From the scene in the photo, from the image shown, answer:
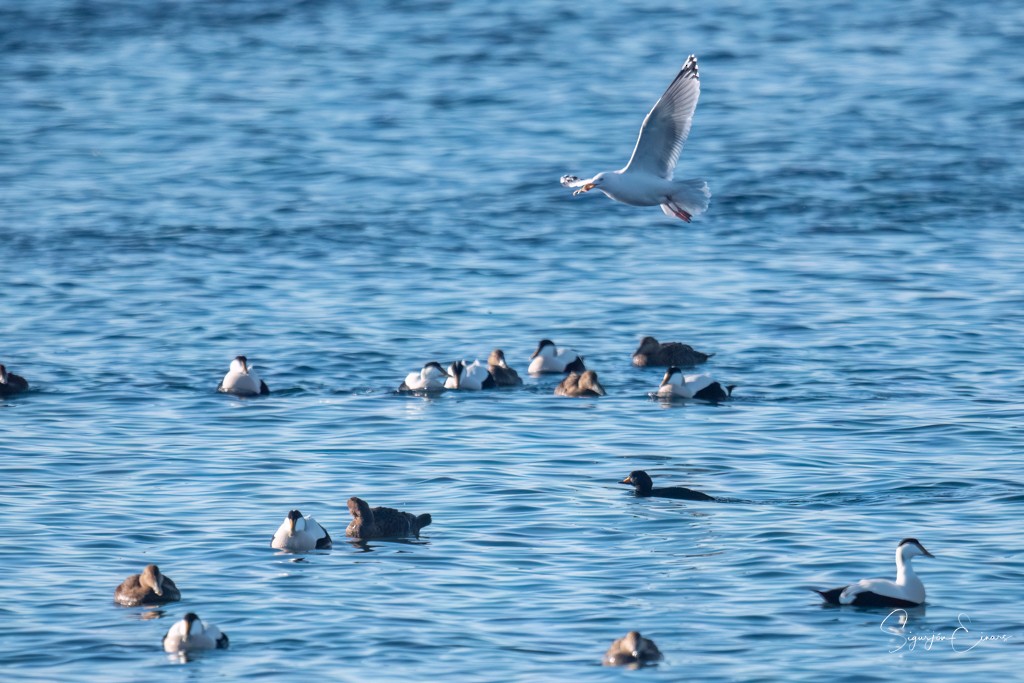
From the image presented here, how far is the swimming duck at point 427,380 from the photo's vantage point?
2420cm

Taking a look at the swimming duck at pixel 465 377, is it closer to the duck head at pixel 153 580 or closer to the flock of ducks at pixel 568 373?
the flock of ducks at pixel 568 373

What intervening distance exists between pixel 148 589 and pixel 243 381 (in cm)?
934

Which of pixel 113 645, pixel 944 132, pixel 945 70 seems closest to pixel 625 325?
pixel 113 645

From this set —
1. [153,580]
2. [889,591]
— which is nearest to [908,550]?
[889,591]

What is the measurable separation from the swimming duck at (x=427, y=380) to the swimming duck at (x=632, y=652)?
35.9 feet

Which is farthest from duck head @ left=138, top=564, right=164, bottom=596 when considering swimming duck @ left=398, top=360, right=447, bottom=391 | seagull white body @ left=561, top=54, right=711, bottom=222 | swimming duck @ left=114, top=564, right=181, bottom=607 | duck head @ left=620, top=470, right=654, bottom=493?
swimming duck @ left=398, top=360, right=447, bottom=391

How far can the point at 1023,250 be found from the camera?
33062mm

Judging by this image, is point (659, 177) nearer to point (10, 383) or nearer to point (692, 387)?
point (692, 387)

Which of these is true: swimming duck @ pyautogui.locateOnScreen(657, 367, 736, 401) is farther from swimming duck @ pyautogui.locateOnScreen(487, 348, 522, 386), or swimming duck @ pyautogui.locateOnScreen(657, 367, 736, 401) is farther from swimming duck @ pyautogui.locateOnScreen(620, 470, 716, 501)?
swimming duck @ pyautogui.locateOnScreen(620, 470, 716, 501)

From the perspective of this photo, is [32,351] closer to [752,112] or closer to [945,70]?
[752,112]

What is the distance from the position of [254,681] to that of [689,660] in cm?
350

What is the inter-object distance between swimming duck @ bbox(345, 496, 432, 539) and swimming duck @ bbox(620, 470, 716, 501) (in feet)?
9.44

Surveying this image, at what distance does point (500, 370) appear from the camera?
82.6ft

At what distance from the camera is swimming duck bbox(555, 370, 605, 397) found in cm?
2400
